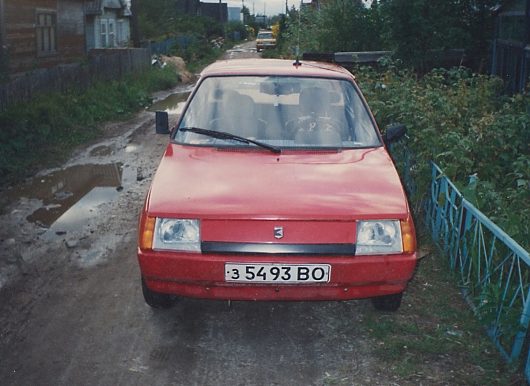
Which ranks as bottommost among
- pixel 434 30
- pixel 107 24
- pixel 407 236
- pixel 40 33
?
pixel 407 236

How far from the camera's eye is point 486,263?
445 centimetres

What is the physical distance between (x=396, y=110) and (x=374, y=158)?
3061mm

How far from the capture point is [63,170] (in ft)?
32.0

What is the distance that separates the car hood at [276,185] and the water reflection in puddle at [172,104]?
13080 millimetres

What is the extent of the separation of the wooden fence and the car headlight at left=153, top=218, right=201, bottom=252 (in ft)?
31.8

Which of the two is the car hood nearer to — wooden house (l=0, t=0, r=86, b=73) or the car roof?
the car roof

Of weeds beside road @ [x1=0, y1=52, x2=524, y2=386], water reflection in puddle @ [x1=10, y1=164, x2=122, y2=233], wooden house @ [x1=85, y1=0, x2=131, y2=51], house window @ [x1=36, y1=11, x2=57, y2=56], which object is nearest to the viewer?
weeds beside road @ [x1=0, y1=52, x2=524, y2=386]

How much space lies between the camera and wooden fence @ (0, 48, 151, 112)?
12922 millimetres

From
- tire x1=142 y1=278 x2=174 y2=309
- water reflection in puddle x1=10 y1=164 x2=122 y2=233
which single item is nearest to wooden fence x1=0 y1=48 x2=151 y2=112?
water reflection in puddle x1=10 y1=164 x2=122 y2=233

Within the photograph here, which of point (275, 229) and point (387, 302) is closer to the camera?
point (275, 229)

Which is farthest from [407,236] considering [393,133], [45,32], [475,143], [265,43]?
[265,43]

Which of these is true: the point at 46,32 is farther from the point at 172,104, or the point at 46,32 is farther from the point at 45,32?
the point at 172,104

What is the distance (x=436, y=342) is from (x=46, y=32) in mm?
19732

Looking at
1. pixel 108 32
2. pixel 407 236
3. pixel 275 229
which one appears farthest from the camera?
pixel 108 32
